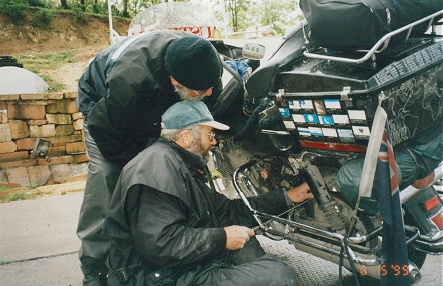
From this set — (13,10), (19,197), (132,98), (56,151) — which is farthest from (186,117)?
(13,10)

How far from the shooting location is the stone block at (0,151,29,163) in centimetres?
871

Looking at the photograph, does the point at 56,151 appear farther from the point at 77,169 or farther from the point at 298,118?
the point at 298,118

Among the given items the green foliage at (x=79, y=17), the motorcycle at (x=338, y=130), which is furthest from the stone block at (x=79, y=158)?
the green foliage at (x=79, y=17)

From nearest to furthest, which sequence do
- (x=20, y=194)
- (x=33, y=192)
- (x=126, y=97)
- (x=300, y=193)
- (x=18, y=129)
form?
(x=126, y=97) → (x=300, y=193) → (x=20, y=194) → (x=33, y=192) → (x=18, y=129)

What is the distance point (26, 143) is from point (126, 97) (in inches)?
293

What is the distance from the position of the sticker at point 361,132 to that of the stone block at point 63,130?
327 inches

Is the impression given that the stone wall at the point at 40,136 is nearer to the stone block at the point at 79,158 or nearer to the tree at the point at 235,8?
the stone block at the point at 79,158

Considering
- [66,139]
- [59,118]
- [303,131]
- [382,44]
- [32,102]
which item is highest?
[382,44]

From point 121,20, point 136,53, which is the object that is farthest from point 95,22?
point 136,53

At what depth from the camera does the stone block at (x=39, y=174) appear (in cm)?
891

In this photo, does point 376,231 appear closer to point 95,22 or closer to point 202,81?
point 202,81

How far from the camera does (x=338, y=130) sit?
1.95 metres

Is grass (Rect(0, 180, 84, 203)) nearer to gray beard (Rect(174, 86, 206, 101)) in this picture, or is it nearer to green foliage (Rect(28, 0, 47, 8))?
gray beard (Rect(174, 86, 206, 101))

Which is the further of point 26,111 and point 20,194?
point 26,111
